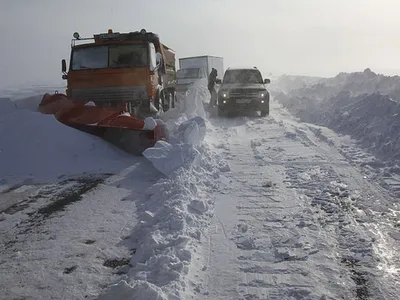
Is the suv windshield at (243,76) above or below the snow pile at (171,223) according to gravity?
above

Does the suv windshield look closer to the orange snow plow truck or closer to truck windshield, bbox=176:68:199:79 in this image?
the orange snow plow truck

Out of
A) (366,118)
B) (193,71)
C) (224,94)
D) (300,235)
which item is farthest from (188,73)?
(300,235)

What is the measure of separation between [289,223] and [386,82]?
19.5m

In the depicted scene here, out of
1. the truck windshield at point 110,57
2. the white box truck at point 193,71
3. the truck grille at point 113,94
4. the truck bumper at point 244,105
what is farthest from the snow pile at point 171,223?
the white box truck at point 193,71

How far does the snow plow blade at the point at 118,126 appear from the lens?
772cm

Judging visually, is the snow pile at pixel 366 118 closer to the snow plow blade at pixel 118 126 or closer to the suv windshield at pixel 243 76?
the suv windshield at pixel 243 76

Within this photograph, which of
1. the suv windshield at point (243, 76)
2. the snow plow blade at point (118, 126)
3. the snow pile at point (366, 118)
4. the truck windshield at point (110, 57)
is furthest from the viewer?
the suv windshield at point (243, 76)

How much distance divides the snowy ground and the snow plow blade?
3.34 feet

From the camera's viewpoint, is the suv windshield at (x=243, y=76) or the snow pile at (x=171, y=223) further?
the suv windshield at (x=243, y=76)

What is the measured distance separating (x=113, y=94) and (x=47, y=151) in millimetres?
3507

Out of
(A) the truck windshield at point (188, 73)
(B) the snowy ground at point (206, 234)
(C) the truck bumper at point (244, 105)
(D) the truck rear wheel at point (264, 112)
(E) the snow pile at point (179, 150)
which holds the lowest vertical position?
(B) the snowy ground at point (206, 234)

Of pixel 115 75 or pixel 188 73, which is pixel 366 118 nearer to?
pixel 115 75

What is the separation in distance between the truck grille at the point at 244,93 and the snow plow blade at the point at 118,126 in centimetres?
666

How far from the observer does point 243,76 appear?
15906mm
